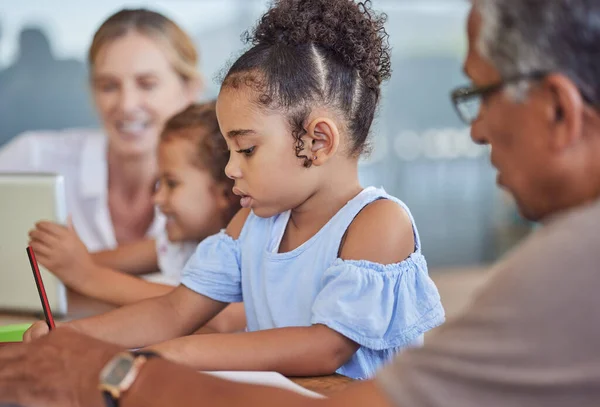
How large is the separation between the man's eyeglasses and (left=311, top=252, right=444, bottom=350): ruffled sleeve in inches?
10.0

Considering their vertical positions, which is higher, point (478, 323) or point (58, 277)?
point (478, 323)

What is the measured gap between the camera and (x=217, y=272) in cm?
125

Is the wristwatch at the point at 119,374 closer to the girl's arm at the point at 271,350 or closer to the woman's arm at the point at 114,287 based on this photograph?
the girl's arm at the point at 271,350

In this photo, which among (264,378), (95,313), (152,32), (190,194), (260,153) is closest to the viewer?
(264,378)

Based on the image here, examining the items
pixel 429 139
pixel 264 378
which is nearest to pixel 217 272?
pixel 264 378

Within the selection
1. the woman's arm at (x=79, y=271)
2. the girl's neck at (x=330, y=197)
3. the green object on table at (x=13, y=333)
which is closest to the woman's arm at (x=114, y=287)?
the woman's arm at (x=79, y=271)

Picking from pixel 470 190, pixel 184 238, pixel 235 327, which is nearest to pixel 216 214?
pixel 184 238

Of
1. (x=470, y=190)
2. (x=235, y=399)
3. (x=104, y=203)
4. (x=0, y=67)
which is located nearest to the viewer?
(x=235, y=399)

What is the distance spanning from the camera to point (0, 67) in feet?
11.0

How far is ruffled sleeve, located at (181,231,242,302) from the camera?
1249 mm

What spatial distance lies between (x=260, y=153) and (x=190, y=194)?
55 cm

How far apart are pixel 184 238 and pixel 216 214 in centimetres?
10

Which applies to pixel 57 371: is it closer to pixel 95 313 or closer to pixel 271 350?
pixel 271 350

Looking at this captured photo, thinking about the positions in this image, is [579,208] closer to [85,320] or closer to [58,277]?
[85,320]
